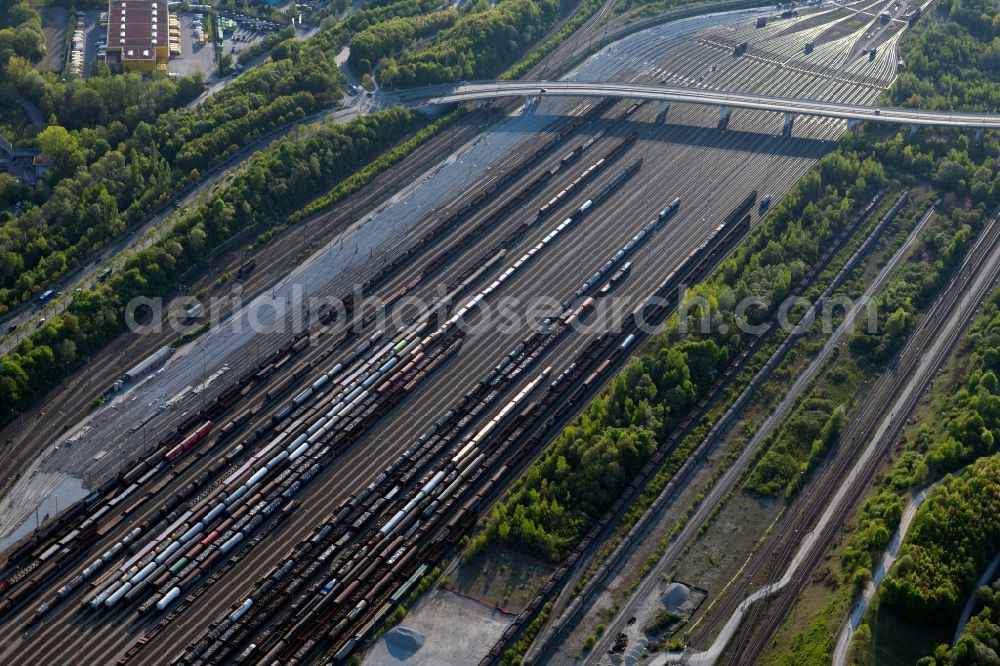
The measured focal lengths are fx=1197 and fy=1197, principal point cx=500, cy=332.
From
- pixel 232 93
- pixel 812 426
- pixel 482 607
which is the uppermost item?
pixel 232 93

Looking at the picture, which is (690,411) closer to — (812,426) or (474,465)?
(812,426)

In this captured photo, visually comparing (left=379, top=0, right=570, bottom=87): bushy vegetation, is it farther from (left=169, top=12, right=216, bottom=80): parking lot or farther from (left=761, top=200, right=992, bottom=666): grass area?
(left=761, top=200, right=992, bottom=666): grass area

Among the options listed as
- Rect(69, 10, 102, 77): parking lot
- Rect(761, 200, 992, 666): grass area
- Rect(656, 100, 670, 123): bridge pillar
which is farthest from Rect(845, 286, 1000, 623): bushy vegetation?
Rect(69, 10, 102, 77): parking lot

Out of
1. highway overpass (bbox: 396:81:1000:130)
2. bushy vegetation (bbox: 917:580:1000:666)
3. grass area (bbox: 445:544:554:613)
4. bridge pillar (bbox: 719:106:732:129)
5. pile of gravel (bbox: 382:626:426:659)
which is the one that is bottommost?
pile of gravel (bbox: 382:626:426:659)

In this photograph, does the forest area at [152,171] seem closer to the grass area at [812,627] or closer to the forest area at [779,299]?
the forest area at [779,299]

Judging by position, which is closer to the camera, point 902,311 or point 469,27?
point 902,311

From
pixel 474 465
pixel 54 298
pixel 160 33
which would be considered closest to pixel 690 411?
pixel 474 465

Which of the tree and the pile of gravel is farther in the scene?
the tree

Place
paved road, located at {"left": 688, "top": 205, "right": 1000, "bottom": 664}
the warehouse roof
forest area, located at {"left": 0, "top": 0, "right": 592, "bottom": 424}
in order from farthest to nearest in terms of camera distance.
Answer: the warehouse roof < forest area, located at {"left": 0, "top": 0, "right": 592, "bottom": 424} < paved road, located at {"left": 688, "top": 205, "right": 1000, "bottom": 664}
